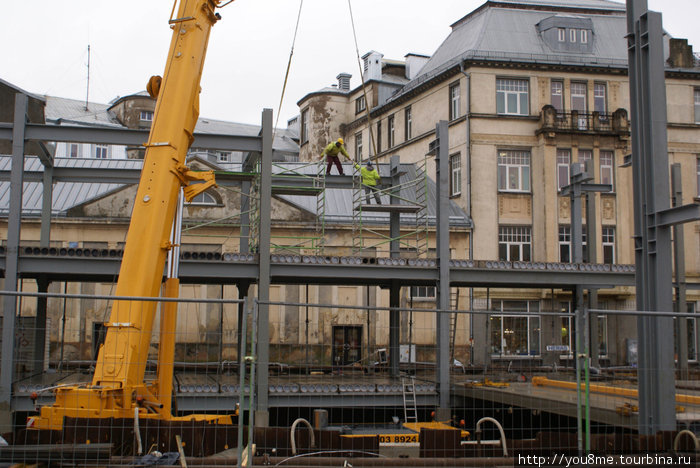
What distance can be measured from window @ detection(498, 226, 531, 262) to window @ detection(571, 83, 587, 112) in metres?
6.91

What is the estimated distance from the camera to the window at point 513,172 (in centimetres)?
3666

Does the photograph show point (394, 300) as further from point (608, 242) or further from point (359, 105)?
point (359, 105)

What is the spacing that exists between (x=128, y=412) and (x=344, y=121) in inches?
1608

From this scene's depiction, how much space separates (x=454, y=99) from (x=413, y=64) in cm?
1138

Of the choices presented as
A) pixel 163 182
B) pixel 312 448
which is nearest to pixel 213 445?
pixel 312 448

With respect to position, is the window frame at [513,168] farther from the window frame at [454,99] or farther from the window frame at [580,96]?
the window frame at [580,96]

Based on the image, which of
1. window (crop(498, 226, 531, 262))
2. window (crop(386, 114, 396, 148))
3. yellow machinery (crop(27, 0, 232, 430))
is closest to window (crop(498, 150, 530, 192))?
window (crop(498, 226, 531, 262))

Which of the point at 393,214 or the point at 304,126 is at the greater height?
the point at 304,126

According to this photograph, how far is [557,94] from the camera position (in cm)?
3762

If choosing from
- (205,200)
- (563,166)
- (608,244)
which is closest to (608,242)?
(608,244)

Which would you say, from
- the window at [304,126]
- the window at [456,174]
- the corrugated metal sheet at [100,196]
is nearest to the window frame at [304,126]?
the window at [304,126]

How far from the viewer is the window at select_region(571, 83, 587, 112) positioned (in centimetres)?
3756

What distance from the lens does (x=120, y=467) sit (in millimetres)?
7820

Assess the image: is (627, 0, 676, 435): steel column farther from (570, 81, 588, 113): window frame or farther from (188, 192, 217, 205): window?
(570, 81, 588, 113): window frame
